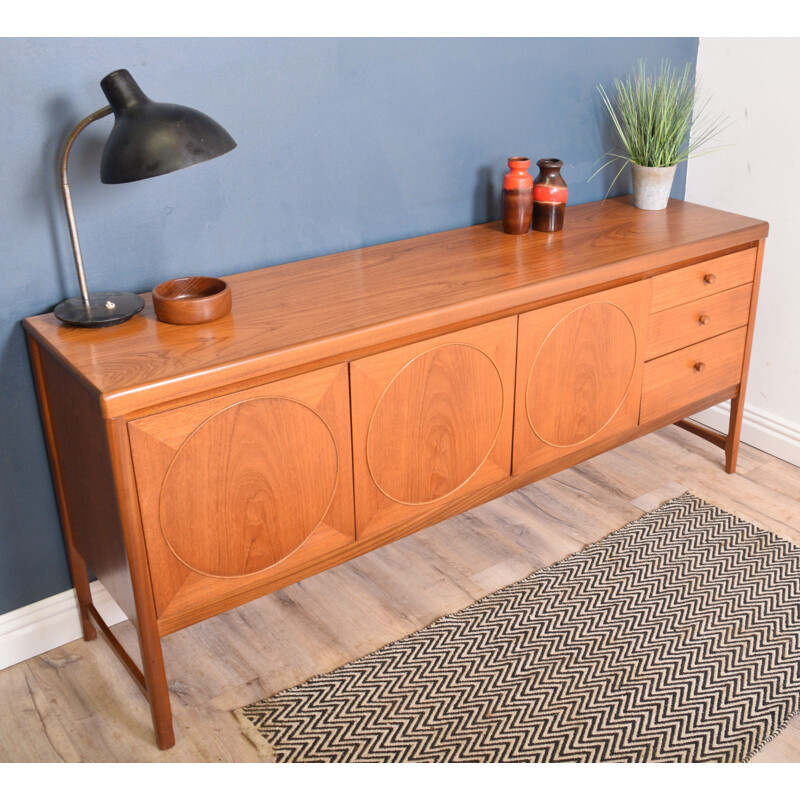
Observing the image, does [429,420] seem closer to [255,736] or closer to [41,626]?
[255,736]

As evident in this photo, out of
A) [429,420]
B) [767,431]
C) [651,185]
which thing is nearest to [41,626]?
[429,420]

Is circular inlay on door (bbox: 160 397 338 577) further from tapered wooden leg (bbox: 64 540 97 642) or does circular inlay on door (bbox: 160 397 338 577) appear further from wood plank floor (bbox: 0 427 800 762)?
tapered wooden leg (bbox: 64 540 97 642)

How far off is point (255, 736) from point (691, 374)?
59.3 inches

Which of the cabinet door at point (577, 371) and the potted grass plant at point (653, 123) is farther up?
the potted grass plant at point (653, 123)

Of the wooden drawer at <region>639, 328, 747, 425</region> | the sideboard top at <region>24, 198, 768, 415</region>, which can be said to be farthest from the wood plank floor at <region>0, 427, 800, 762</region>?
the sideboard top at <region>24, 198, 768, 415</region>

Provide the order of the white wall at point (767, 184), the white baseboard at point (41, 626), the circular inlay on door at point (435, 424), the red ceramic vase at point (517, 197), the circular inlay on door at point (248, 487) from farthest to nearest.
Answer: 1. the white wall at point (767, 184)
2. the red ceramic vase at point (517, 197)
3. the white baseboard at point (41, 626)
4. the circular inlay on door at point (435, 424)
5. the circular inlay on door at point (248, 487)

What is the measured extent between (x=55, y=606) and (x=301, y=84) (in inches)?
52.5

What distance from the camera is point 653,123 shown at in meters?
2.45

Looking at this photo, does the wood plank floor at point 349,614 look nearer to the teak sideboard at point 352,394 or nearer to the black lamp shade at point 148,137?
the teak sideboard at point 352,394

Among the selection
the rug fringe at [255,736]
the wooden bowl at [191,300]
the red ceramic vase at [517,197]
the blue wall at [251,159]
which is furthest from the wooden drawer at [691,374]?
the rug fringe at [255,736]

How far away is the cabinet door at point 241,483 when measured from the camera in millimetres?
1555

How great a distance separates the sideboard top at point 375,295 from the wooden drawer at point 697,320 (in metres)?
0.14

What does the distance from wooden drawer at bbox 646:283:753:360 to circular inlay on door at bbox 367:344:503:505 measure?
55 cm
